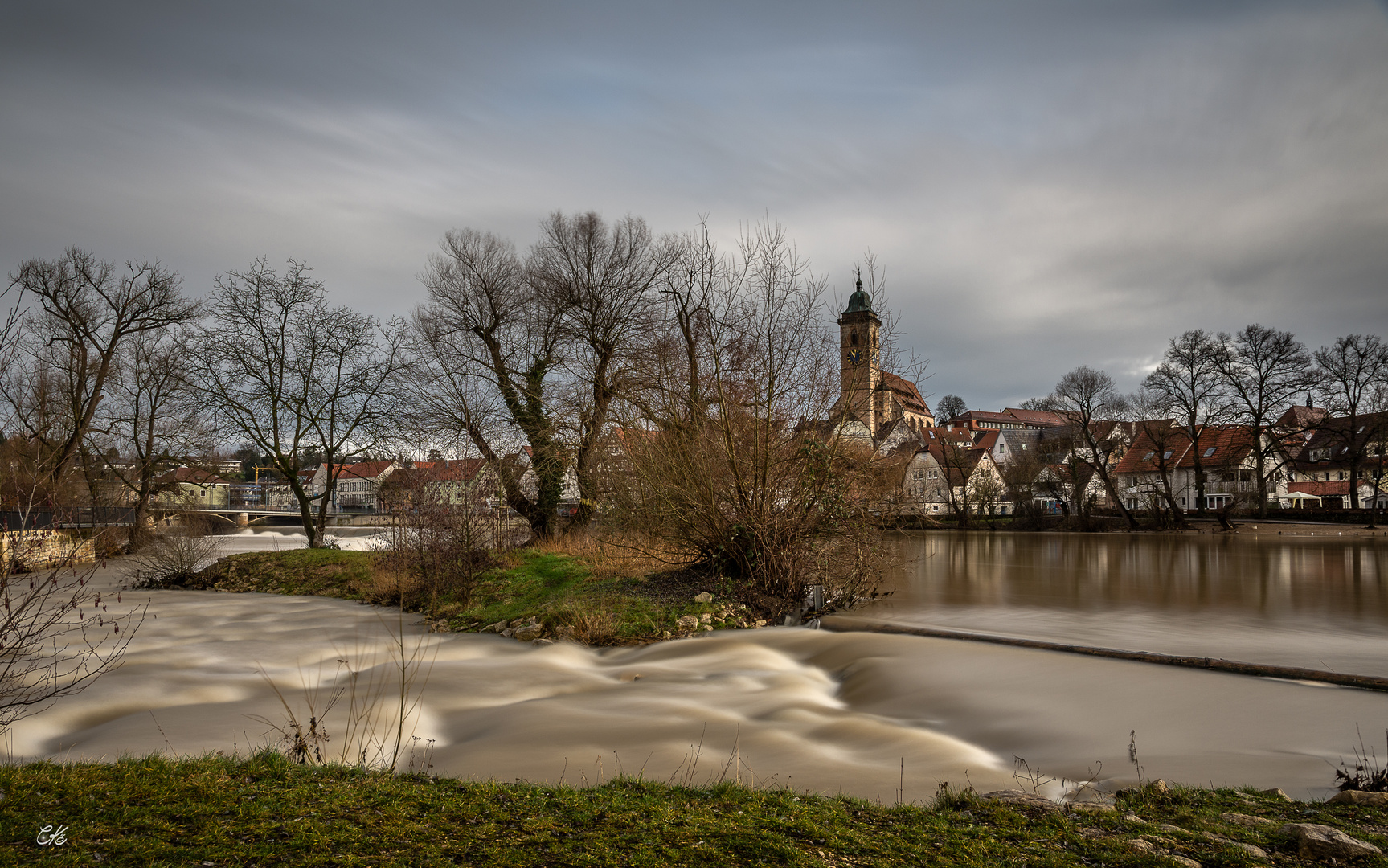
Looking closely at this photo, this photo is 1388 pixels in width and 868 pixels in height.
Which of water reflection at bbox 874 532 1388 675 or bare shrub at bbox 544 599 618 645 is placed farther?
water reflection at bbox 874 532 1388 675

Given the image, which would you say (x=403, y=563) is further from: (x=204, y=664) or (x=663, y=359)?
(x=663, y=359)

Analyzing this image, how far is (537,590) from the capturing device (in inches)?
725

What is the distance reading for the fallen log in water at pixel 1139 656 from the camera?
10133 millimetres

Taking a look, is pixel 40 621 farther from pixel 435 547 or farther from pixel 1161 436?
pixel 1161 436

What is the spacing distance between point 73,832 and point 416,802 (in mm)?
1794

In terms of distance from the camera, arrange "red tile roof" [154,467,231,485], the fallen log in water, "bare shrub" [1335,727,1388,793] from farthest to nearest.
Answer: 1. "red tile roof" [154,467,231,485]
2. the fallen log in water
3. "bare shrub" [1335,727,1388,793]

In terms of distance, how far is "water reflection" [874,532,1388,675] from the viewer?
596 inches

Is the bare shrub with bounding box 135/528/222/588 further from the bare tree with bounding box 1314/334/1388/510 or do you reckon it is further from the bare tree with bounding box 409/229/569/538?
the bare tree with bounding box 1314/334/1388/510

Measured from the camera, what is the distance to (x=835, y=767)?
7.56 m

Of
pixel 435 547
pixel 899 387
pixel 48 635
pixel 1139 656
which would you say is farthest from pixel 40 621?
pixel 1139 656

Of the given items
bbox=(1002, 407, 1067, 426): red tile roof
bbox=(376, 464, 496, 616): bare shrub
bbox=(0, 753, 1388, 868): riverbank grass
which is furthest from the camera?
bbox=(1002, 407, 1067, 426): red tile roof

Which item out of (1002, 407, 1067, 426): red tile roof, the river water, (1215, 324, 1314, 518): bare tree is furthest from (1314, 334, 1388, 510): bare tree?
(1002, 407, 1067, 426): red tile roof
